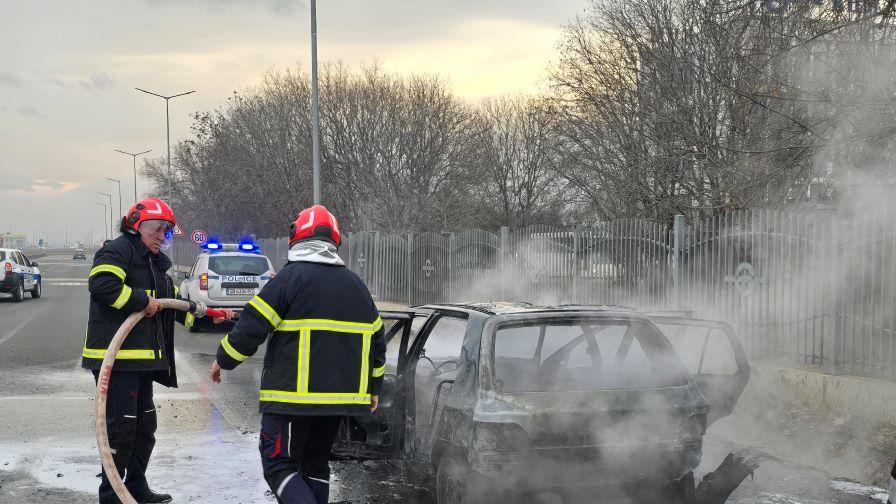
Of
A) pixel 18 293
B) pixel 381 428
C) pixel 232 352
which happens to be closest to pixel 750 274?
pixel 381 428

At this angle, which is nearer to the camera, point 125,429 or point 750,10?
point 125,429

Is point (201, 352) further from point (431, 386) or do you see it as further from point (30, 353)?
point (431, 386)

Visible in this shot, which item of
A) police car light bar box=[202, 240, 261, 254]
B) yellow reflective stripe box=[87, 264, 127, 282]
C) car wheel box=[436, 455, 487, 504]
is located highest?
yellow reflective stripe box=[87, 264, 127, 282]

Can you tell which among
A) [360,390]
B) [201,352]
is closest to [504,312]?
[360,390]

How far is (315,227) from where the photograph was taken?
427 cm

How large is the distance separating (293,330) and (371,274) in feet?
65.0

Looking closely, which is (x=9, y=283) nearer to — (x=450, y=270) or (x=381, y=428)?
(x=450, y=270)

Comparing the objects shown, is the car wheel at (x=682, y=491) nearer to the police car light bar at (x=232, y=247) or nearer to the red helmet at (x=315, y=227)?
the red helmet at (x=315, y=227)

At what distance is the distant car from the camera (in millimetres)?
24641

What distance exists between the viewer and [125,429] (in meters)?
5.05

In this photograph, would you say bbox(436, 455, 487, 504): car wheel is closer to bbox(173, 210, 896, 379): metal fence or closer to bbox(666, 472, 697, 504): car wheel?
bbox(666, 472, 697, 504): car wheel

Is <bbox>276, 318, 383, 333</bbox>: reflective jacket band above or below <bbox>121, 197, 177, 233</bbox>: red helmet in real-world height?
below

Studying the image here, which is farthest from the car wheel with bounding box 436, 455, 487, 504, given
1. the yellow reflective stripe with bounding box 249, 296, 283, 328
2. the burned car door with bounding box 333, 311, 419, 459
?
the yellow reflective stripe with bounding box 249, 296, 283, 328

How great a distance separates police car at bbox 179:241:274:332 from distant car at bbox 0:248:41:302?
31.2 feet
